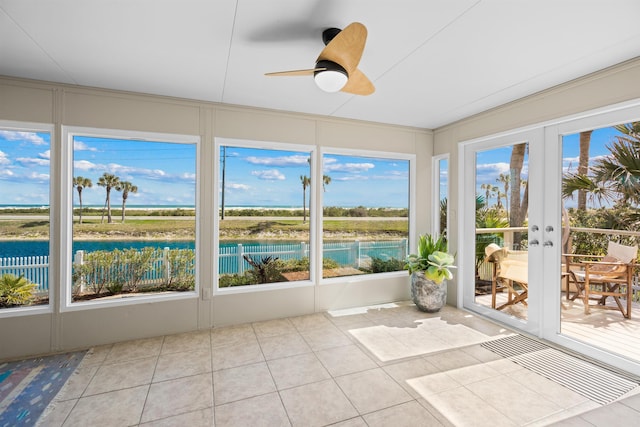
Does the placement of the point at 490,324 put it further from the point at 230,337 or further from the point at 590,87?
the point at 230,337

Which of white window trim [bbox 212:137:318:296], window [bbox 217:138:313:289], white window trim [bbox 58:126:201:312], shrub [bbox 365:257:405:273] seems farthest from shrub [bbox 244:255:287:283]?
shrub [bbox 365:257:405:273]

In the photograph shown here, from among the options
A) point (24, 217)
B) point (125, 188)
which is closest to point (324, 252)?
point (125, 188)

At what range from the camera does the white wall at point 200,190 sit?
2.72 m

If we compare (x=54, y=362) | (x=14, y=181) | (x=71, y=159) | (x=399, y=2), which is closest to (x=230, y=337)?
(x=54, y=362)

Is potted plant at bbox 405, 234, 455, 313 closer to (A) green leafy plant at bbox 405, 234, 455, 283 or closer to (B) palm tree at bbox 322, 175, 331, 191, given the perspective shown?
(A) green leafy plant at bbox 405, 234, 455, 283

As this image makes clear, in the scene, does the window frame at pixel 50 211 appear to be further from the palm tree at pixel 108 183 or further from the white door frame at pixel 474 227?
the white door frame at pixel 474 227

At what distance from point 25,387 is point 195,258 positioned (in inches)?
61.2

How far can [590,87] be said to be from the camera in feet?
8.47

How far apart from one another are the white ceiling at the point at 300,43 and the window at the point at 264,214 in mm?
817

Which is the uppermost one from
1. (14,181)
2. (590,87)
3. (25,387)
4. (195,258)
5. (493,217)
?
(590,87)

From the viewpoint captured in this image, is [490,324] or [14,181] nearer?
[14,181]

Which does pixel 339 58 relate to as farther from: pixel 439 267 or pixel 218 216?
pixel 439 267

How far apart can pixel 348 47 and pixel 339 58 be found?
0.38 ft

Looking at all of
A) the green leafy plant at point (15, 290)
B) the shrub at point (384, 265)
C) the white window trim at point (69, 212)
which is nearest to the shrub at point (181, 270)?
the white window trim at point (69, 212)
